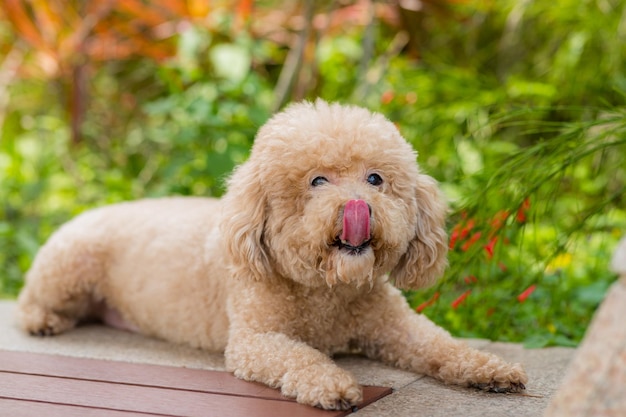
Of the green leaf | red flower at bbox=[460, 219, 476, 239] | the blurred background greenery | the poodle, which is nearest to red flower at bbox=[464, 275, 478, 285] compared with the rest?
the blurred background greenery

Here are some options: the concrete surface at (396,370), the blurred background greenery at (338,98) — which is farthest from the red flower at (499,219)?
the concrete surface at (396,370)

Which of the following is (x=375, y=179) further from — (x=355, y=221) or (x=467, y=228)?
(x=467, y=228)

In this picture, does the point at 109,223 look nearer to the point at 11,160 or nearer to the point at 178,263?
the point at 178,263

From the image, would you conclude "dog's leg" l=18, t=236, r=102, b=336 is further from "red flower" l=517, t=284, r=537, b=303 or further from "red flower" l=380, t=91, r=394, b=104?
"red flower" l=380, t=91, r=394, b=104

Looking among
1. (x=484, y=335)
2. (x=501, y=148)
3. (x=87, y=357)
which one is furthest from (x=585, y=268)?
(x=87, y=357)

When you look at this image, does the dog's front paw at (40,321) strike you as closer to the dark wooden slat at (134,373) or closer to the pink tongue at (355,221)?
the dark wooden slat at (134,373)

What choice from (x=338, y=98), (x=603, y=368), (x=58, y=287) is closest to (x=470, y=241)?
(x=603, y=368)

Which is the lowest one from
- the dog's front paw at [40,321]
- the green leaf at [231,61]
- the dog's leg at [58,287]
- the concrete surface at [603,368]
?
the dog's front paw at [40,321]

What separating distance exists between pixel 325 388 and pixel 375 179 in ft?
1.80

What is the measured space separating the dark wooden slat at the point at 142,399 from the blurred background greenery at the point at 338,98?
1.01m

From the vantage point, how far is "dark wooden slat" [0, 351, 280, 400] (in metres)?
2.10

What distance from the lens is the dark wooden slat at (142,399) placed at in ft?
6.18

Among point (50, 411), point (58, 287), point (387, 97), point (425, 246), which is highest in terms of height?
point (387, 97)

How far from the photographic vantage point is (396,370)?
2.32m
